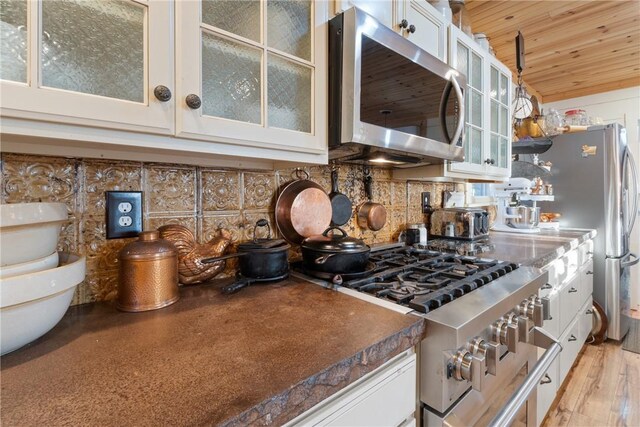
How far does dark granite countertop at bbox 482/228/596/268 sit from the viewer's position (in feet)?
4.18

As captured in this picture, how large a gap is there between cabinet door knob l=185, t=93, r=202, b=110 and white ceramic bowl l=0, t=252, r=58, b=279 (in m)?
0.40

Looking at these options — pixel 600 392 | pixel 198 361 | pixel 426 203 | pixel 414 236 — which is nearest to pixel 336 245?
pixel 198 361

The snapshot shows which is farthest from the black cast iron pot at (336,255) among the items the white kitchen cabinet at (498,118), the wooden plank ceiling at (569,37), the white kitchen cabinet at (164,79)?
the wooden plank ceiling at (569,37)

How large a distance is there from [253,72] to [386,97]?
1.56ft

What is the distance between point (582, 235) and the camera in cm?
195

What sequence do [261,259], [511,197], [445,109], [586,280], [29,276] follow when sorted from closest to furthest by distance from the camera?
[29,276], [261,259], [445,109], [586,280], [511,197]

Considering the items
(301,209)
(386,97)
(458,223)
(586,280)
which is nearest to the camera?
(386,97)

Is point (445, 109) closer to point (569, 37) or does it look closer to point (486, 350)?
point (486, 350)

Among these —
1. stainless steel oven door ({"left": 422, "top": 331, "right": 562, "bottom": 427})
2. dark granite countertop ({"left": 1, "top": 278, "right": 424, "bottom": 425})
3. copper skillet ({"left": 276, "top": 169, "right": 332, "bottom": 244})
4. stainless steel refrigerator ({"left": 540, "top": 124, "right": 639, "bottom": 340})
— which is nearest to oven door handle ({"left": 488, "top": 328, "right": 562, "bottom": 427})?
stainless steel oven door ({"left": 422, "top": 331, "right": 562, "bottom": 427})

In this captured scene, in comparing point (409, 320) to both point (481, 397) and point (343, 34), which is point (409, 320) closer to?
point (481, 397)

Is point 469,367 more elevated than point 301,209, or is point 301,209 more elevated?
point 301,209

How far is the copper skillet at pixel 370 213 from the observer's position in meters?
1.40

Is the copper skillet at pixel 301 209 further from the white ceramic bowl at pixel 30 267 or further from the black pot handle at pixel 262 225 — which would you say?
the white ceramic bowl at pixel 30 267

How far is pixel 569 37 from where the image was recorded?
223cm
